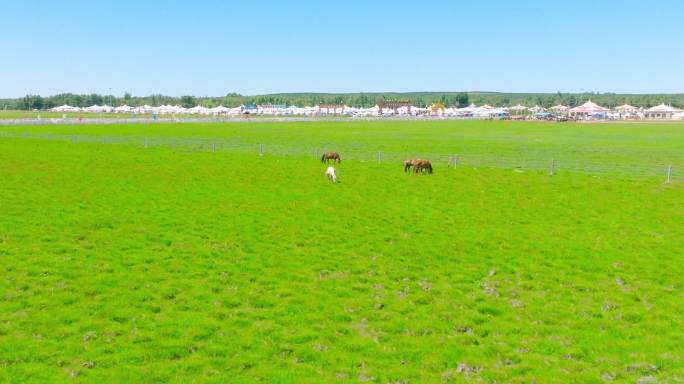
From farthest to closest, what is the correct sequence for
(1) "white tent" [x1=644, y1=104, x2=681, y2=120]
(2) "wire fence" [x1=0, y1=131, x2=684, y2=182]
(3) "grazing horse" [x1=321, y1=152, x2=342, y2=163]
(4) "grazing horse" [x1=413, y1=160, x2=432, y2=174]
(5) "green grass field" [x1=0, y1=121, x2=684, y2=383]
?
(1) "white tent" [x1=644, y1=104, x2=681, y2=120] < (3) "grazing horse" [x1=321, y1=152, x2=342, y2=163] < (2) "wire fence" [x1=0, y1=131, x2=684, y2=182] < (4) "grazing horse" [x1=413, y1=160, x2=432, y2=174] < (5) "green grass field" [x1=0, y1=121, x2=684, y2=383]

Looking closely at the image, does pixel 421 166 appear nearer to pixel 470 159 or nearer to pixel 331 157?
pixel 331 157

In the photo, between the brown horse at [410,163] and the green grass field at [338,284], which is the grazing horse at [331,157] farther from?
the green grass field at [338,284]

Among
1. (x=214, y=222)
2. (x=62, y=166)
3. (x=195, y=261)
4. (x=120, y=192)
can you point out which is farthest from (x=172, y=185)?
(x=195, y=261)

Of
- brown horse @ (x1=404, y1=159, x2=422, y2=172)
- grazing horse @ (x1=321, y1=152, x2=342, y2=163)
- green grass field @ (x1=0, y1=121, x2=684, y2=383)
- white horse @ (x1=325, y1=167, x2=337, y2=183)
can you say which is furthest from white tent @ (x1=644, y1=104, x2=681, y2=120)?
white horse @ (x1=325, y1=167, x2=337, y2=183)

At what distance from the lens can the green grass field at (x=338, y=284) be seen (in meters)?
9.45

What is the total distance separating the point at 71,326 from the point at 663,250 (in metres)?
16.1

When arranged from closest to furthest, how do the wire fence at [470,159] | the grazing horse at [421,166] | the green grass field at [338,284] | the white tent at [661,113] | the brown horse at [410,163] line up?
the green grass field at [338,284], the grazing horse at [421,166], the brown horse at [410,163], the wire fence at [470,159], the white tent at [661,113]

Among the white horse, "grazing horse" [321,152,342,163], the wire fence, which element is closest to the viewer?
the white horse

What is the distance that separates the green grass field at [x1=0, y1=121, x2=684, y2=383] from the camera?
31.0ft

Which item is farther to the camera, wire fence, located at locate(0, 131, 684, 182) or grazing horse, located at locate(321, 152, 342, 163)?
grazing horse, located at locate(321, 152, 342, 163)

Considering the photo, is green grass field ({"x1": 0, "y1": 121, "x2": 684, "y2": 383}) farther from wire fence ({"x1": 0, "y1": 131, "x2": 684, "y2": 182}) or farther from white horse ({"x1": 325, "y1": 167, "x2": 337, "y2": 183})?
wire fence ({"x1": 0, "y1": 131, "x2": 684, "y2": 182})

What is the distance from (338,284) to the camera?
44.2 ft

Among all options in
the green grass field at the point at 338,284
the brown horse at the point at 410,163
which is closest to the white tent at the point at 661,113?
the brown horse at the point at 410,163

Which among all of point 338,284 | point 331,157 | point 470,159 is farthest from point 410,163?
point 338,284
